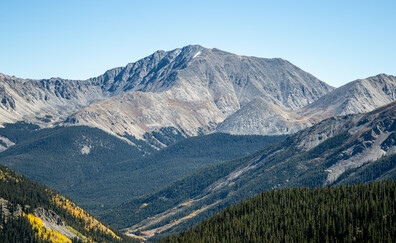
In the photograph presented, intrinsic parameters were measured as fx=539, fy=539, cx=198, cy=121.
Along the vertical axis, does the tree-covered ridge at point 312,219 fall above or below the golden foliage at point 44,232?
below

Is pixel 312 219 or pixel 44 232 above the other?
pixel 44 232

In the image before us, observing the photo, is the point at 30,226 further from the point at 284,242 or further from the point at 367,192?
the point at 367,192

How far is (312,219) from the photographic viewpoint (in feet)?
504

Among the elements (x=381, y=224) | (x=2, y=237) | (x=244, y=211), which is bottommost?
(x=381, y=224)

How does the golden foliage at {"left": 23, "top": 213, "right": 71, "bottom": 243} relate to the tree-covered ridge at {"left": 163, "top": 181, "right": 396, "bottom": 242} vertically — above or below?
above

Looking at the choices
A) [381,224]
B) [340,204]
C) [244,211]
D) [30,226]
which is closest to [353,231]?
[381,224]

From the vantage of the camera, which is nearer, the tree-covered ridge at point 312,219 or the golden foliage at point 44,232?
the tree-covered ridge at point 312,219

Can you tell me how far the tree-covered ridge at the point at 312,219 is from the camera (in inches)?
5579

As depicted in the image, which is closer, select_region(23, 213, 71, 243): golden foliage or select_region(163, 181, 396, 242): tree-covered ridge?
select_region(163, 181, 396, 242): tree-covered ridge

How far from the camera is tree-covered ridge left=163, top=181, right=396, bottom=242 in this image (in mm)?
141712

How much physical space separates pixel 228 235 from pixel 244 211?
27781mm

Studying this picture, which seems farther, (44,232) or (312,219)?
(44,232)

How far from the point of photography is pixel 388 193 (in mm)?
159875

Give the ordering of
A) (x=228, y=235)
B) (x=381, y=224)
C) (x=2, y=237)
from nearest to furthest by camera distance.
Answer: (x=381, y=224) → (x=228, y=235) → (x=2, y=237)
